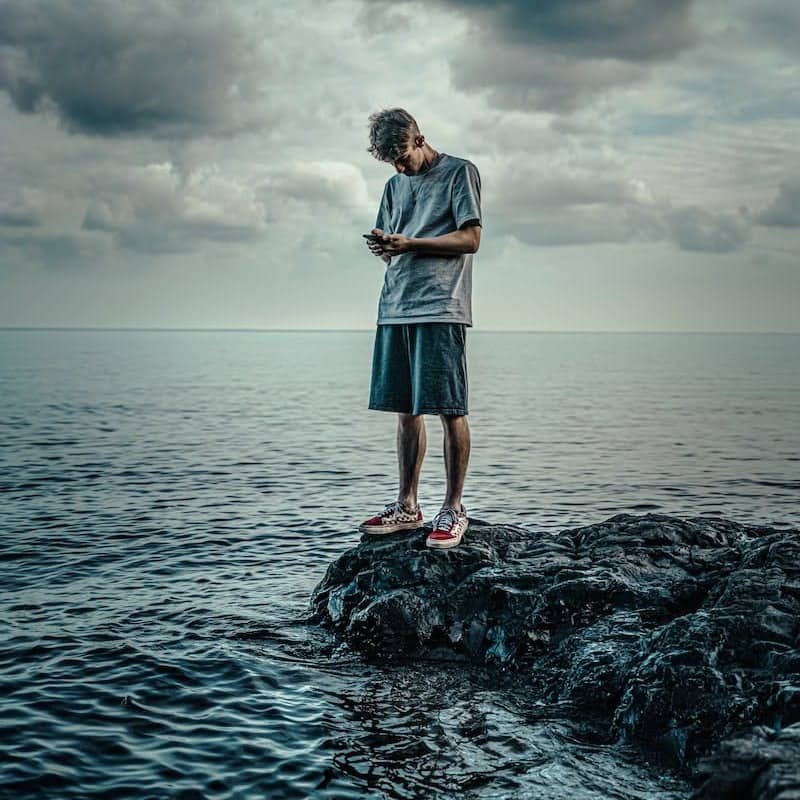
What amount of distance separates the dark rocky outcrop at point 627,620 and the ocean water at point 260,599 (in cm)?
27

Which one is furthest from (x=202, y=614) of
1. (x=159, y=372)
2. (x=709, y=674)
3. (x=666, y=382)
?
(x=159, y=372)

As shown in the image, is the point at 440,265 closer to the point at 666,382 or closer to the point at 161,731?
the point at 161,731

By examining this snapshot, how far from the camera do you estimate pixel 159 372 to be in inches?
2256

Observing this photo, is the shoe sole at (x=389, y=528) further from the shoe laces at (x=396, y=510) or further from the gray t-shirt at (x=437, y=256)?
the gray t-shirt at (x=437, y=256)

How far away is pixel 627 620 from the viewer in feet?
20.6

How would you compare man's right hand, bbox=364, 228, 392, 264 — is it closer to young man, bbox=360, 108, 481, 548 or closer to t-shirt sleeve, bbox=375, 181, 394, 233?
young man, bbox=360, 108, 481, 548

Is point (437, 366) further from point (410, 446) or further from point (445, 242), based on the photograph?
point (445, 242)

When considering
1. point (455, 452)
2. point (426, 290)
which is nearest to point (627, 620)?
point (455, 452)

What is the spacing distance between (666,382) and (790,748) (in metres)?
50.9

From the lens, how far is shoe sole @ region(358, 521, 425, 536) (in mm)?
7867

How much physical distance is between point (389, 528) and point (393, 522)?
0.07 meters

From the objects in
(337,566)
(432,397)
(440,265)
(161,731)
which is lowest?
(161,731)

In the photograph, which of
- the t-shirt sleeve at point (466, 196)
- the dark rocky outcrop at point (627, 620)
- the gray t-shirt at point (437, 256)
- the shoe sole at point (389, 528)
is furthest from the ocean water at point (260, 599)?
the t-shirt sleeve at point (466, 196)

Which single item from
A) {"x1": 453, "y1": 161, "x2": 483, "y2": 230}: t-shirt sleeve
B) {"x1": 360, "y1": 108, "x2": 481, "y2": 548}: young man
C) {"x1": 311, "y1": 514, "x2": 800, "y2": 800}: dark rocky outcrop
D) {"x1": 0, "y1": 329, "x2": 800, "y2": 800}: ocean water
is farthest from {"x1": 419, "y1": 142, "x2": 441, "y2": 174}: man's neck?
{"x1": 0, "y1": 329, "x2": 800, "y2": 800}: ocean water
